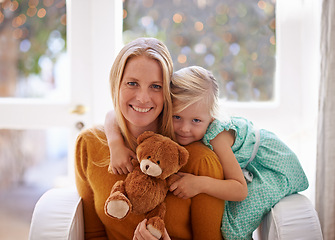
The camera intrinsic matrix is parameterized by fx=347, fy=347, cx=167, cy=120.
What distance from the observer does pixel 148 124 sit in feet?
4.32

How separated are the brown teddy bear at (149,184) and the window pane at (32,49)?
114 cm

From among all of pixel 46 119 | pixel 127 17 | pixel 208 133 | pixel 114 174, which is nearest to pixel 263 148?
pixel 208 133

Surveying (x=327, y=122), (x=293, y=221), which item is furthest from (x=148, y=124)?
(x=327, y=122)

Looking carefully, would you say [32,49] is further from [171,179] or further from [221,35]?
[171,179]

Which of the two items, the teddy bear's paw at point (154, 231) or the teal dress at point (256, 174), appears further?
the teal dress at point (256, 174)

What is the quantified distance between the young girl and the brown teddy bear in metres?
0.10

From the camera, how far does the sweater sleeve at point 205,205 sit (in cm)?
124

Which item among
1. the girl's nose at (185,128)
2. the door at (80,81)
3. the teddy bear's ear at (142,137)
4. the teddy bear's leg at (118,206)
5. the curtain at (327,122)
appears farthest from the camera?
the door at (80,81)

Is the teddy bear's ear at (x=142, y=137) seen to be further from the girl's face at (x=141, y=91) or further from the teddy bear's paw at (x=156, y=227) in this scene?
the teddy bear's paw at (x=156, y=227)

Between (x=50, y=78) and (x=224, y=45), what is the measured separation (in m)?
1.06

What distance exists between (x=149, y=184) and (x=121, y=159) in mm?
182

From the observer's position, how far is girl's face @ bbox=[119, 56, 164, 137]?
1.22 metres

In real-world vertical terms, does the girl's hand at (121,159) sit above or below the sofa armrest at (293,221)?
above

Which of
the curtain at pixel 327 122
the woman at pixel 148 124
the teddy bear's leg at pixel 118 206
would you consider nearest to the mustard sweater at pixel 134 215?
the woman at pixel 148 124
